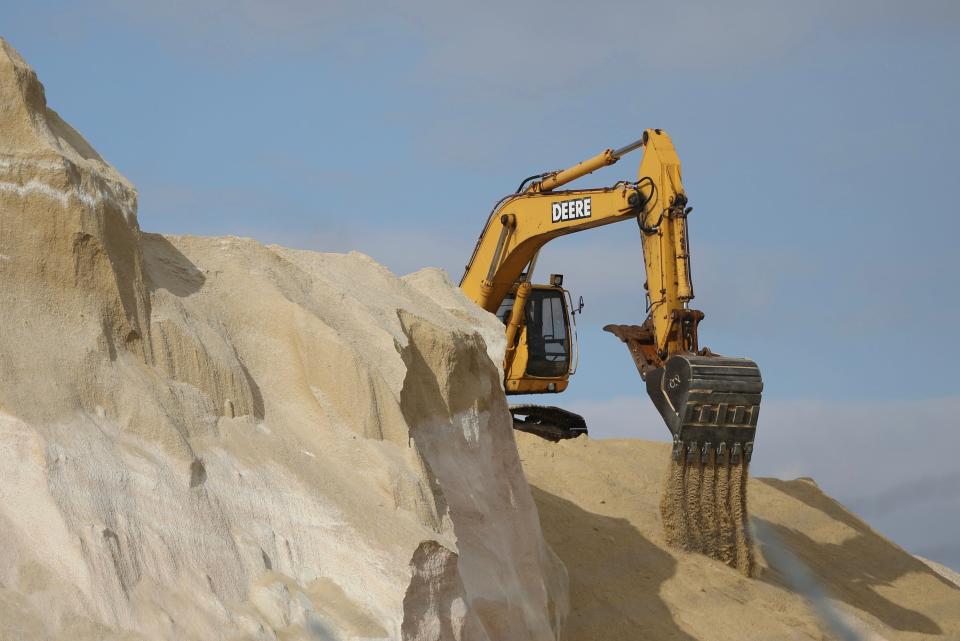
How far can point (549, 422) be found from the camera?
77.2 ft

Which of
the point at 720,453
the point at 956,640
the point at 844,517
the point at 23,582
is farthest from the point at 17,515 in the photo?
the point at 844,517

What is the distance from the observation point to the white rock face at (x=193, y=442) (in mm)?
6887

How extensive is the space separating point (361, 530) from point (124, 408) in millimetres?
1566

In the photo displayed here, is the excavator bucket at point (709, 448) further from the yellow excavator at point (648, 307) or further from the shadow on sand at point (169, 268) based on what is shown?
the shadow on sand at point (169, 268)

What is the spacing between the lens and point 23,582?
6.50 m

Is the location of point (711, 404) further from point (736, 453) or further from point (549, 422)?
point (549, 422)

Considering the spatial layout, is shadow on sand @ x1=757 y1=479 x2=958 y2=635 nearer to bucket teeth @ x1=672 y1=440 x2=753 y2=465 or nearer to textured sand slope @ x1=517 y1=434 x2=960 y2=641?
textured sand slope @ x1=517 y1=434 x2=960 y2=641

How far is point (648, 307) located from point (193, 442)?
457 inches

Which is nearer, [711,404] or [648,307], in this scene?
[711,404]

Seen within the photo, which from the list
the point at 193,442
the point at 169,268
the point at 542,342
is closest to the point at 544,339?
the point at 542,342

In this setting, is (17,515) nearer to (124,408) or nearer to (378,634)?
(124,408)

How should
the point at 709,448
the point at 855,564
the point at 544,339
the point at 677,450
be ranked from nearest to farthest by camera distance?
the point at 677,450 → the point at 709,448 → the point at 855,564 → the point at 544,339

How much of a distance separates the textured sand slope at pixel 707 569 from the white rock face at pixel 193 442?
3861 millimetres

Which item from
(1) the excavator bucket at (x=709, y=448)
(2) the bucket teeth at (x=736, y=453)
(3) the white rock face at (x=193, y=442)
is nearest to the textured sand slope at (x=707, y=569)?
(1) the excavator bucket at (x=709, y=448)
